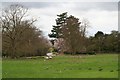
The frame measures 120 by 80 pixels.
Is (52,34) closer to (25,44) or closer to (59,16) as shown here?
(59,16)

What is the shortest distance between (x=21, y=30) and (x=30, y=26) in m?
2.91

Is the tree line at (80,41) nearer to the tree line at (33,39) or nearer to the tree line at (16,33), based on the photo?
the tree line at (33,39)

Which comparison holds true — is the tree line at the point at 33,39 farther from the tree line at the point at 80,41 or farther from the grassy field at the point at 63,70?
the grassy field at the point at 63,70

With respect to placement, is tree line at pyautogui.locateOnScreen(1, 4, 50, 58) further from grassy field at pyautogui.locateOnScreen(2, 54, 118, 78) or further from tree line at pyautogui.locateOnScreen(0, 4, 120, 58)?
grassy field at pyautogui.locateOnScreen(2, 54, 118, 78)

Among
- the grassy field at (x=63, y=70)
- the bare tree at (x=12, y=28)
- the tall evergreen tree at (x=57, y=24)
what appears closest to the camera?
the grassy field at (x=63, y=70)

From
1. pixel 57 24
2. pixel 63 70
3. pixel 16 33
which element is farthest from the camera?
pixel 57 24

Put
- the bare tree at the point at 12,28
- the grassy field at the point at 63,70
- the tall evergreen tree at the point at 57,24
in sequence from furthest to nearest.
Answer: the tall evergreen tree at the point at 57,24 < the bare tree at the point at 12,28 < the grassy field at the point at 63,70

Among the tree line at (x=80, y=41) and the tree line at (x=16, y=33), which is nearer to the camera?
the tree line at (x=16, y=33)

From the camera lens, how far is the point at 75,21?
87.8m

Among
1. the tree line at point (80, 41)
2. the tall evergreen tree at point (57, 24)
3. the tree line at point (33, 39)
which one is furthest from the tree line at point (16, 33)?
the tall evergreen tree at point (57, 24)

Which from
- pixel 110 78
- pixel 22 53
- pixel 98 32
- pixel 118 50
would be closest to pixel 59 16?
pixel 98 32

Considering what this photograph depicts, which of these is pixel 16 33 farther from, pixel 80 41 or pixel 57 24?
pixel 57 24

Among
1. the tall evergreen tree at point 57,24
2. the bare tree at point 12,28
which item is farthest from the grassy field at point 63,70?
the tall evergreen tree at point 57,24

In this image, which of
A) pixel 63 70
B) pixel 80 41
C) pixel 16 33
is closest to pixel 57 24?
pixel 80 41
